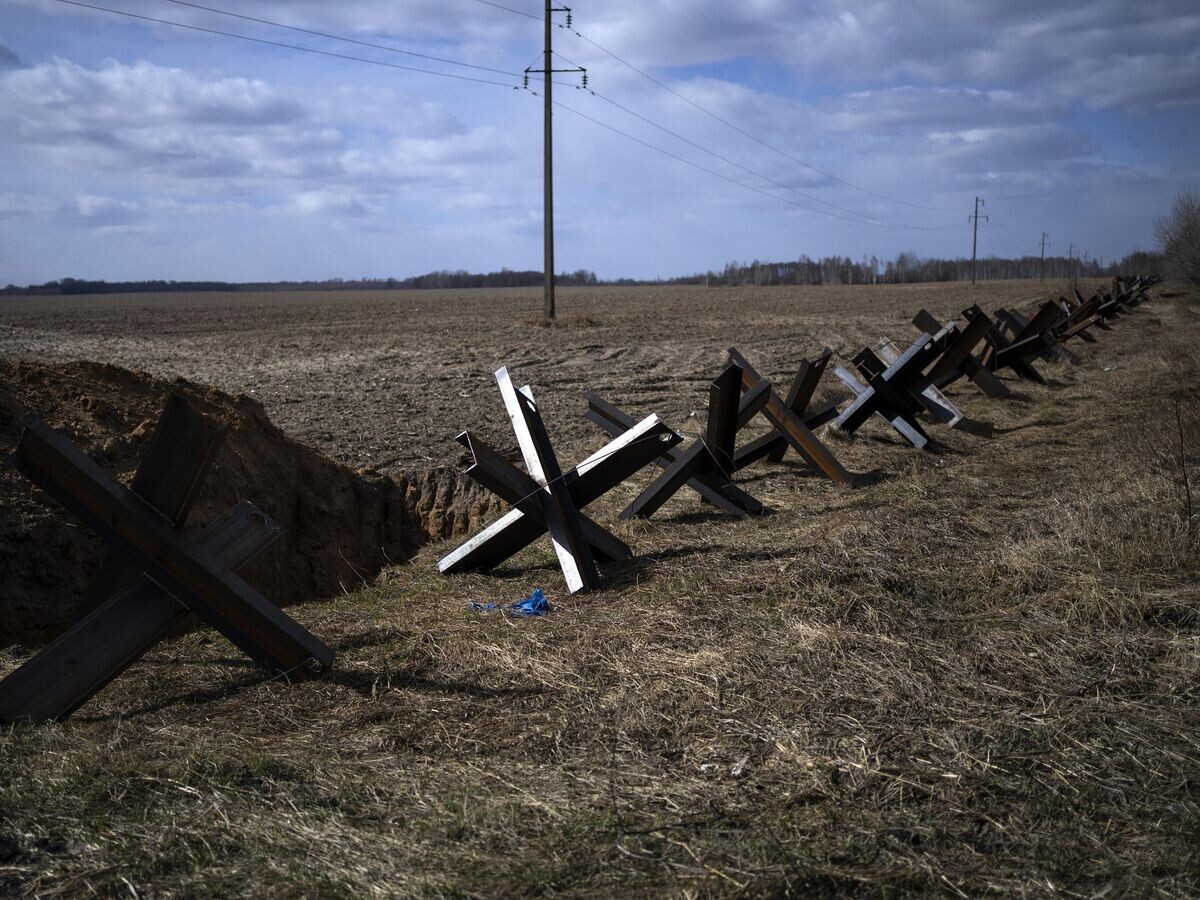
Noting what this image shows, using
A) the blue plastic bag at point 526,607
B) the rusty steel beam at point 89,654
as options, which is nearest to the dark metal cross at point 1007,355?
Result: the blue plastic bag at point 526,607

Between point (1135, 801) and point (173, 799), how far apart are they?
2.99 metres

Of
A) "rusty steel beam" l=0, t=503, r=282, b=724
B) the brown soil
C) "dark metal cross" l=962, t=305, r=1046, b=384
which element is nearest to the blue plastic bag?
"rusty steel beam" l=0, t=503, r=282, b=724

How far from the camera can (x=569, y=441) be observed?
408 inches

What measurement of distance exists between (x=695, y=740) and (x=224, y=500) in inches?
187

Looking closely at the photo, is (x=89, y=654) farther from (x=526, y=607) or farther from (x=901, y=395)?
(x=901, y=395)

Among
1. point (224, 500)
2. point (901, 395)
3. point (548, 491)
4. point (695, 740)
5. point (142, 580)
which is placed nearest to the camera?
point (695, 740)

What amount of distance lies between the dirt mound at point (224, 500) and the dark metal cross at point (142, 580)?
1.94 meters

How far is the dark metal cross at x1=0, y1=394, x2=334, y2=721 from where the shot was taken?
3.79m

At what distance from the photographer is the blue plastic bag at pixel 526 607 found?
5.11 meters

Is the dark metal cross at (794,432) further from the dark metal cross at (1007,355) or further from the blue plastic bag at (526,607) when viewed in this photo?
the dark metal cross at (1007,355)

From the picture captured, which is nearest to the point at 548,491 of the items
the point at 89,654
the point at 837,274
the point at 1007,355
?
the point at 89,654

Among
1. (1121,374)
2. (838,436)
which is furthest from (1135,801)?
(1121,374)

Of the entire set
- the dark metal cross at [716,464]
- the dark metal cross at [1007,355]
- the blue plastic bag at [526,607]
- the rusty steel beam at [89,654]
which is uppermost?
the dark metal cross at [1007,355]

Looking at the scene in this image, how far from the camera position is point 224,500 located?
7023mm
